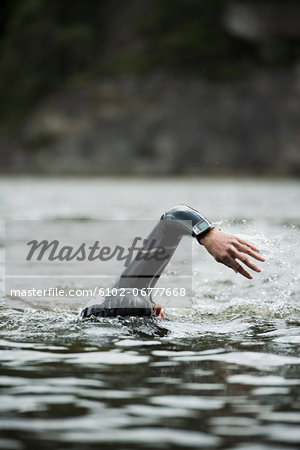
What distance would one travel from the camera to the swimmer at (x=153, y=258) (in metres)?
6.44

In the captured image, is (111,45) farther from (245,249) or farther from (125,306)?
(245,249)

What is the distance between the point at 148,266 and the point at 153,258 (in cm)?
10

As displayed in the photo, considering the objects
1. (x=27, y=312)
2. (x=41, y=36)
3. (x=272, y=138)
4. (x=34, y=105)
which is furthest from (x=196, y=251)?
(x=41, y=36)

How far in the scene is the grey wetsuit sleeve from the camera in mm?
6641

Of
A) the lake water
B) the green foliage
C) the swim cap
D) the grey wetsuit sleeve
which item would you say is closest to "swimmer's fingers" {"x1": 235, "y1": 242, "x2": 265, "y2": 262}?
the grey wetsuit sleeve

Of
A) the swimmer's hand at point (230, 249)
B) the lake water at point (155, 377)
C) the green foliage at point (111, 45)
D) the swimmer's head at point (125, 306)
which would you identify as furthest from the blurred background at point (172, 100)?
the swimmer's hand at point (230, 249)

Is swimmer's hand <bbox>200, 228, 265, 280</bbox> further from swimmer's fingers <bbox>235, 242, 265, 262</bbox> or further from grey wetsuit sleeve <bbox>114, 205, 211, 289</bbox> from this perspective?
grey wetsuit sleeve <bbox>114, 205, 211, 289</bbox>

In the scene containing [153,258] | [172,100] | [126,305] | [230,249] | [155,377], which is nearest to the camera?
[155,377]

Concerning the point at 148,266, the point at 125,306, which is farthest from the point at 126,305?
the point at 148,266

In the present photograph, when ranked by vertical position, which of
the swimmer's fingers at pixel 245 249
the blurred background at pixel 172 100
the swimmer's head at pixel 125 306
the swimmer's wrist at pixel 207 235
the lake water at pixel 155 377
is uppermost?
the blurred background at pixel 172 100

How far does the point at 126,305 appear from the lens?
695 cm

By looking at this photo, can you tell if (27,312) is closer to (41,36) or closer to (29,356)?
(29,356)

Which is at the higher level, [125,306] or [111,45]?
[111,45]

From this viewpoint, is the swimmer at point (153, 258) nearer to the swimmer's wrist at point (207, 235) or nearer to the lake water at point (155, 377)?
the swimmer's wrist at point (207, 235)
